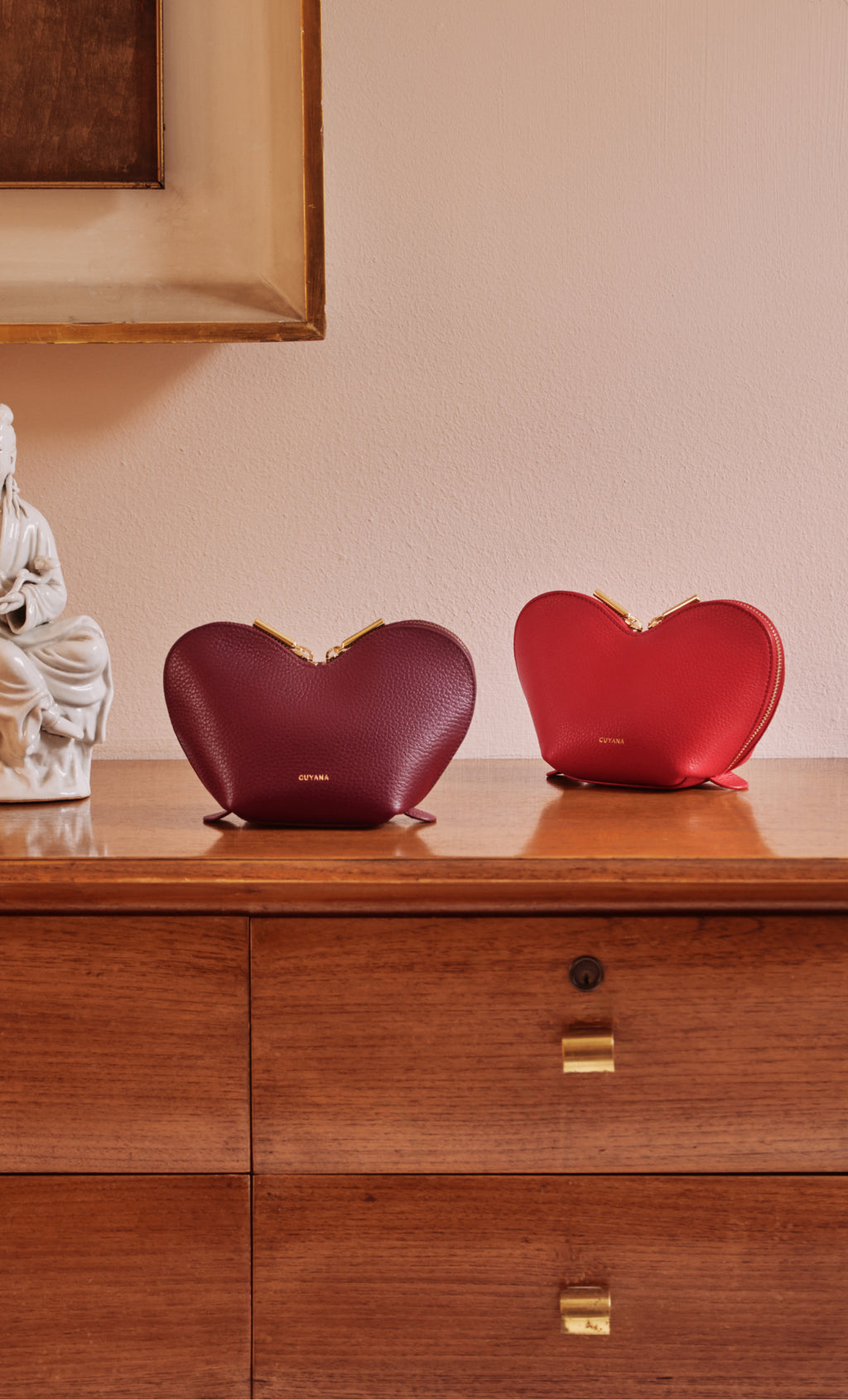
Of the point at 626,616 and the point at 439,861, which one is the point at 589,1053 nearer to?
the point at 439,861

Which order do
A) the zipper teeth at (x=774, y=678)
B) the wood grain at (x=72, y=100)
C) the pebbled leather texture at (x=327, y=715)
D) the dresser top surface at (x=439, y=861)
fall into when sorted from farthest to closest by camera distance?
the wood grain at (x=72, y=100) < the zipper teeth at (x=774, y=678) < the pebbled leather texture at (x=327, y=715) < the dresser top surface at (x=439, y=861)

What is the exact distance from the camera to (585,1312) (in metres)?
0.56

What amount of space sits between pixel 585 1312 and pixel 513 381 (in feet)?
2.47

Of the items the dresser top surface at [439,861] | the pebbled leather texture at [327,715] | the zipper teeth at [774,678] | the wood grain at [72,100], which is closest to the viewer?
the dresser top surface at [439,861]

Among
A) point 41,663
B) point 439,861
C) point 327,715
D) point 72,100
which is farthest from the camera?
point 72,100

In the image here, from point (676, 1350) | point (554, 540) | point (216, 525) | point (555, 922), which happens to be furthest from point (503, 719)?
point (676, 1350)

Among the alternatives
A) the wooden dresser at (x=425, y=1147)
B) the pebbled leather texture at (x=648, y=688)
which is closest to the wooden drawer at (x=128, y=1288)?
the wooden dresser at (x=425, y=1147)

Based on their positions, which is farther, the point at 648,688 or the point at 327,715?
the point at 648,688

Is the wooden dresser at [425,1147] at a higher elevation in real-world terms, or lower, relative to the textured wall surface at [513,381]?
lower

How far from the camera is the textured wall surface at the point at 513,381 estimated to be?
0.96 metres

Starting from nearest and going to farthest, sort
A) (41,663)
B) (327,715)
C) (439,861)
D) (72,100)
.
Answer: (439,861), (327,715), (41,663), (72,100)

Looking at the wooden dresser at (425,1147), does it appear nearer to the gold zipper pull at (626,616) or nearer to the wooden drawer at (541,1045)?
the wooden drawer at (541,1045)

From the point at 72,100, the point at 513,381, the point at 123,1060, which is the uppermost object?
the point at 72,100

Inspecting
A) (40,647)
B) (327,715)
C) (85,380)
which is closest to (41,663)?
(40,647)
